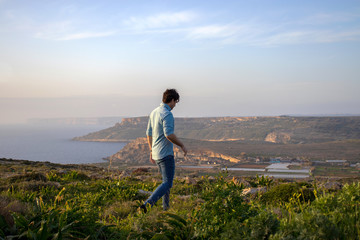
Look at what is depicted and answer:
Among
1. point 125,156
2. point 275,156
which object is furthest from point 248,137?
point 125,156

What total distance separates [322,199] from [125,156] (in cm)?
8932

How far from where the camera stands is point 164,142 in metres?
5.09

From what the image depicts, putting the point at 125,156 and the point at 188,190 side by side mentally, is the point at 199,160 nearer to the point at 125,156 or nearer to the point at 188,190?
the point at 125,156

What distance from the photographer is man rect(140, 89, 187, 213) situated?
4.92 m

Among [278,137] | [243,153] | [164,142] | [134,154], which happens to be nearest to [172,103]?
[164,142]

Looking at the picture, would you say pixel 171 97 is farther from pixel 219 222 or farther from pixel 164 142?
pixel 219 222

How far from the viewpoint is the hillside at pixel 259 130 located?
118238 millimetres

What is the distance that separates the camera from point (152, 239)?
10.6 feet

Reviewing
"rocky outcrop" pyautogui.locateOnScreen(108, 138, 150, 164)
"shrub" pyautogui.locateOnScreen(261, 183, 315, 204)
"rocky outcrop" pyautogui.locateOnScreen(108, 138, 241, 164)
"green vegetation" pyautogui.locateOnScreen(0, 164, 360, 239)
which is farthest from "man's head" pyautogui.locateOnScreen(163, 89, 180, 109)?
"rocky outcrop" pyautogui.locateOnScreen(108, 138, 150, 164)

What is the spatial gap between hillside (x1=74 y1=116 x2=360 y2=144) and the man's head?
4435 inches

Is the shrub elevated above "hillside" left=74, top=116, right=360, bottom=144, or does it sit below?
above

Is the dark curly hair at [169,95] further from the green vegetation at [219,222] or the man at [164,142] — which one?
the green vegetation at [219,222]

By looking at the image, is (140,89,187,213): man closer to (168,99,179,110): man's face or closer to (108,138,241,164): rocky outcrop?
(168,99,179,110): man's face

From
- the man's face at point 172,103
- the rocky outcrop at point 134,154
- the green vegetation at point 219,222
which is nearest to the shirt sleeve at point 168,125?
the man's face at point 172,103
